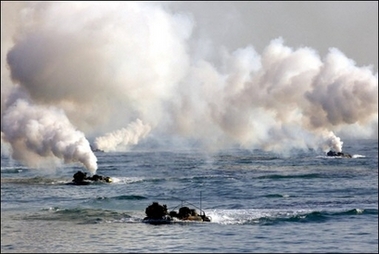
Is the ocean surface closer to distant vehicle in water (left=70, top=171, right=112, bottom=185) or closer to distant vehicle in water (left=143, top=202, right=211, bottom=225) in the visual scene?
distant vehicle in water (left=143, top=202, right=211, bottom=225)

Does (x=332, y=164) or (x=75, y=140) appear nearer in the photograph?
(x=75, y=140)

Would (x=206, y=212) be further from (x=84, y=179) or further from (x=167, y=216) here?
(x=84, y=179)

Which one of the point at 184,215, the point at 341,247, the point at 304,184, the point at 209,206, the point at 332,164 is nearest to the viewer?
the point at 341,247

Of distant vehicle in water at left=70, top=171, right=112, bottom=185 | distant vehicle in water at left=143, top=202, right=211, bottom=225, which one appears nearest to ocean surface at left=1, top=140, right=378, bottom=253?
distant vehicle in water at left=143, top=202, right=211, bottom=225

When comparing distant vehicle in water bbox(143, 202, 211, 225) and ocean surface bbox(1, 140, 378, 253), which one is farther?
distant vehicle in water bbox(143, 202, 211, 225)

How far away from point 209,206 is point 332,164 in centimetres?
6359

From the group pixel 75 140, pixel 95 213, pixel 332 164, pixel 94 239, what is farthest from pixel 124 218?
pixel 332 164

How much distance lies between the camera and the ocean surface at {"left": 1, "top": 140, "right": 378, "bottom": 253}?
139ft

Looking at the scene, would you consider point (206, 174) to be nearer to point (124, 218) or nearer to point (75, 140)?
point (75, 140)

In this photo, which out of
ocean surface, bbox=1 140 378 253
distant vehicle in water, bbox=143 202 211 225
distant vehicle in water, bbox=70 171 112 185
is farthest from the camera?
distant vehicle in water, bbox=70 171 112 185

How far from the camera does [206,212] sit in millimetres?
58969

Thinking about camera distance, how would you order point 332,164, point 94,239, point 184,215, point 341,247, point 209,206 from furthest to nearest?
point 332,164, point 209,206, point 184,215, point 94,239, point 341,247

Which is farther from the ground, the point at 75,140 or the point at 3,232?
the point at 75,140

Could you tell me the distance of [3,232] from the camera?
4628 centimetres
